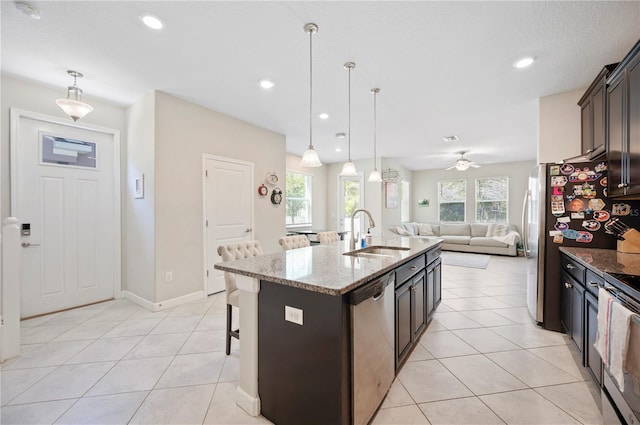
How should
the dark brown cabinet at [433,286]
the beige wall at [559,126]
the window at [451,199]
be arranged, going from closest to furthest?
the dark brown cabinet at [433,286] < the beige wall at [559,126] < the window at [451,199]

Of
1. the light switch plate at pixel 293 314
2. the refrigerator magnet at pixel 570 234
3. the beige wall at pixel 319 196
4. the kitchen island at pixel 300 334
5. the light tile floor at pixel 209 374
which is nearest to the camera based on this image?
the kitchen island at pixel 300 334

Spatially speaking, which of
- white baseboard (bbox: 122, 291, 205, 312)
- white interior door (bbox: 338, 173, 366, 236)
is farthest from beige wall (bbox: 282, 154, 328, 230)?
A: white baseboard (bbox: 122, 291, 205, 312)

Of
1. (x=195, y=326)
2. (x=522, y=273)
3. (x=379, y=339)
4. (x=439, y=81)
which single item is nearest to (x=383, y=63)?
(x=439, y=81)

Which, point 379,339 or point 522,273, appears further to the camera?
point 522,273

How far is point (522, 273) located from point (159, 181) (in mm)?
6281

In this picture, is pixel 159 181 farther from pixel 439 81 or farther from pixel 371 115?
pixel 439 81

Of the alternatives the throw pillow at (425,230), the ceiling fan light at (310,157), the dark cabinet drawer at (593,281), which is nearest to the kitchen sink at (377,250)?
→ the ceiling fan light at (310,157)

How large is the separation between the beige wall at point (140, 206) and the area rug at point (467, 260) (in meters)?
5.11

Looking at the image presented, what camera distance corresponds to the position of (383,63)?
2.59 m

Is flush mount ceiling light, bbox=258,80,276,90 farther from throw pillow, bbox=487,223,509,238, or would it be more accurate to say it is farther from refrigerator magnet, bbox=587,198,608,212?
throw pillow, bbox=487,223,509,238

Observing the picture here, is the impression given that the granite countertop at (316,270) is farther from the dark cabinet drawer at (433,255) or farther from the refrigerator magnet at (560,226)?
the refrigerator magnet at (560,226)

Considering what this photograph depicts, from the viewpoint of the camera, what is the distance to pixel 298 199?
696cm

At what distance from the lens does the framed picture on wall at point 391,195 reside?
7.24 metres

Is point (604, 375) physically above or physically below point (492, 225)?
below
